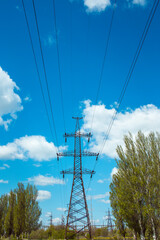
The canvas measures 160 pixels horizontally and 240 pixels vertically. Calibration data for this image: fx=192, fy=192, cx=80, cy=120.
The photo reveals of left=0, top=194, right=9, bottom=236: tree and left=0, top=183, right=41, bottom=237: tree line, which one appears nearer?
left=0, top=183, right=41, bottom=237: tree line

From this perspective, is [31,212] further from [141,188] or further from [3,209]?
[141,188]

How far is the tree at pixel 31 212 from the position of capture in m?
33.5

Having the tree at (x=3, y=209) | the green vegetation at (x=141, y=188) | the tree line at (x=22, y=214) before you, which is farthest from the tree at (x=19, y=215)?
the green vegetation at (x=141, y=188)

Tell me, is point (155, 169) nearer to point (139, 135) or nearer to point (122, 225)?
point (139, 135)

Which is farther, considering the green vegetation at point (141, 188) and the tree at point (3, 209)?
the tree at point (3, 209)

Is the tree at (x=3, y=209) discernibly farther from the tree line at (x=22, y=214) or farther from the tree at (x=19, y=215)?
the tree at (x=19, y=215)

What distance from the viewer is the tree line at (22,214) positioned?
110 feet

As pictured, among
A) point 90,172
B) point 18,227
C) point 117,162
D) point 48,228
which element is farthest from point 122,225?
point 18,227

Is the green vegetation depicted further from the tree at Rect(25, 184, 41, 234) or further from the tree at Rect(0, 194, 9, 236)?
the tree at Rect(0, 194, 9, 236)

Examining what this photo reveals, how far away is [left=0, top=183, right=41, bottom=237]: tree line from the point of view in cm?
3352

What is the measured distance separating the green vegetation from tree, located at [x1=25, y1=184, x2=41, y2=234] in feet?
69.3

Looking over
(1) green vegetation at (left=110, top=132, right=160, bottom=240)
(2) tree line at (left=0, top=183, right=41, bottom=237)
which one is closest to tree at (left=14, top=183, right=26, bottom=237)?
(2) tree line at (left=0, top=183, right=41, bottom=237)

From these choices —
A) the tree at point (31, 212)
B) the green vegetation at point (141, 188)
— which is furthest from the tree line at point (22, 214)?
the green vegetation at point (141, 188)

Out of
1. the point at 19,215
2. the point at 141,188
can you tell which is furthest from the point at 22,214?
the point at 141,188
